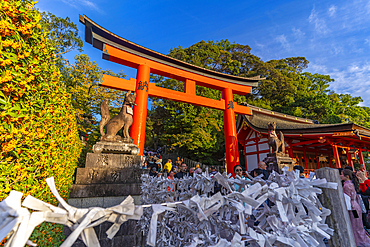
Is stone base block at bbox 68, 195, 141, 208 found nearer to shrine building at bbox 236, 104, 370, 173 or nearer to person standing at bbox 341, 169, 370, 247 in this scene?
person standing at bbox 341, 169, 370, 247

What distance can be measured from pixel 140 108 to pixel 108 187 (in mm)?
4386

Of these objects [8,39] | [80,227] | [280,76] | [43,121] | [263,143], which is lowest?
[80,227]

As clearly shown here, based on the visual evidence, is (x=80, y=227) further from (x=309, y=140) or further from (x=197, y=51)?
(x=197, y=51)

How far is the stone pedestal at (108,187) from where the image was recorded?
121 inches

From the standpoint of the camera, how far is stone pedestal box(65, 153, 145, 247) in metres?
3.06

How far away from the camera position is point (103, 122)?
407 cm

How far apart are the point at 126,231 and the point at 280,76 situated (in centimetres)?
2422

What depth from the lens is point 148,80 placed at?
7.86 metres

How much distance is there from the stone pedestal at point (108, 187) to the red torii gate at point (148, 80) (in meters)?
3.11

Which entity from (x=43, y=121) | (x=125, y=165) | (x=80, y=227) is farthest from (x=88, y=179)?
(x=80, y=227)

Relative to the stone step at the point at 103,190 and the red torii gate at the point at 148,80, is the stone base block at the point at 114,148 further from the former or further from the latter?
the red torii gate at the point at 148,80

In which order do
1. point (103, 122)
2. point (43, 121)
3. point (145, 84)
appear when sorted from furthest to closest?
point (145, 84)
point (103, 122)
point (43, 121)

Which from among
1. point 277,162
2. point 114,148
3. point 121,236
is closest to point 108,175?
point 114,148

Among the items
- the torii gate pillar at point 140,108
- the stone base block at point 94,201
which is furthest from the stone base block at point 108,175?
the torii gate pillar at point 140,108
